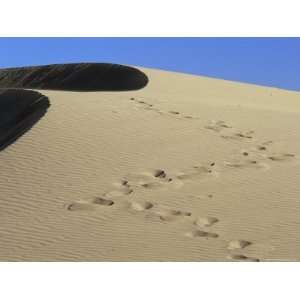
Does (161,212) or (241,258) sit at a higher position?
(161,212)

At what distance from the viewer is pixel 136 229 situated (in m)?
5.98

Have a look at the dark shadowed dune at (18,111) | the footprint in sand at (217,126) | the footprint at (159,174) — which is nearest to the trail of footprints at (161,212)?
the footprint at (159,174)

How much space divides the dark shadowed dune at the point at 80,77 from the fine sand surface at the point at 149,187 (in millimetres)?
10785

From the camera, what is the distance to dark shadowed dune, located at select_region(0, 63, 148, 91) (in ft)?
79.3

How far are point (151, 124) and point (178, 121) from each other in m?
0.74

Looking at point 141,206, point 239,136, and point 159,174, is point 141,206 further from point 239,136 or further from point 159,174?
point 239,136

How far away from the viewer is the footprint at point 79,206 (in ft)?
21.7

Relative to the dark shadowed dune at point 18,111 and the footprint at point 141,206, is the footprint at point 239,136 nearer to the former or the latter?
the dark shadowed dune at point 18,111

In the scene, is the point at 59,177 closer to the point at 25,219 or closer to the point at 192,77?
the point at 25,219

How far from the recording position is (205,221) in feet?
20.5

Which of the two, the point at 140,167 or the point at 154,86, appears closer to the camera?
the point at 140,167

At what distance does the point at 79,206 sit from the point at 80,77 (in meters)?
21.2

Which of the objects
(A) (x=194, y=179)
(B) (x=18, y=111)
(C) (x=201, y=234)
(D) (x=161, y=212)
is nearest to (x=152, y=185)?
(A) (x=194, y=179)

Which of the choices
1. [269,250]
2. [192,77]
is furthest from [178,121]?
[192,77]
